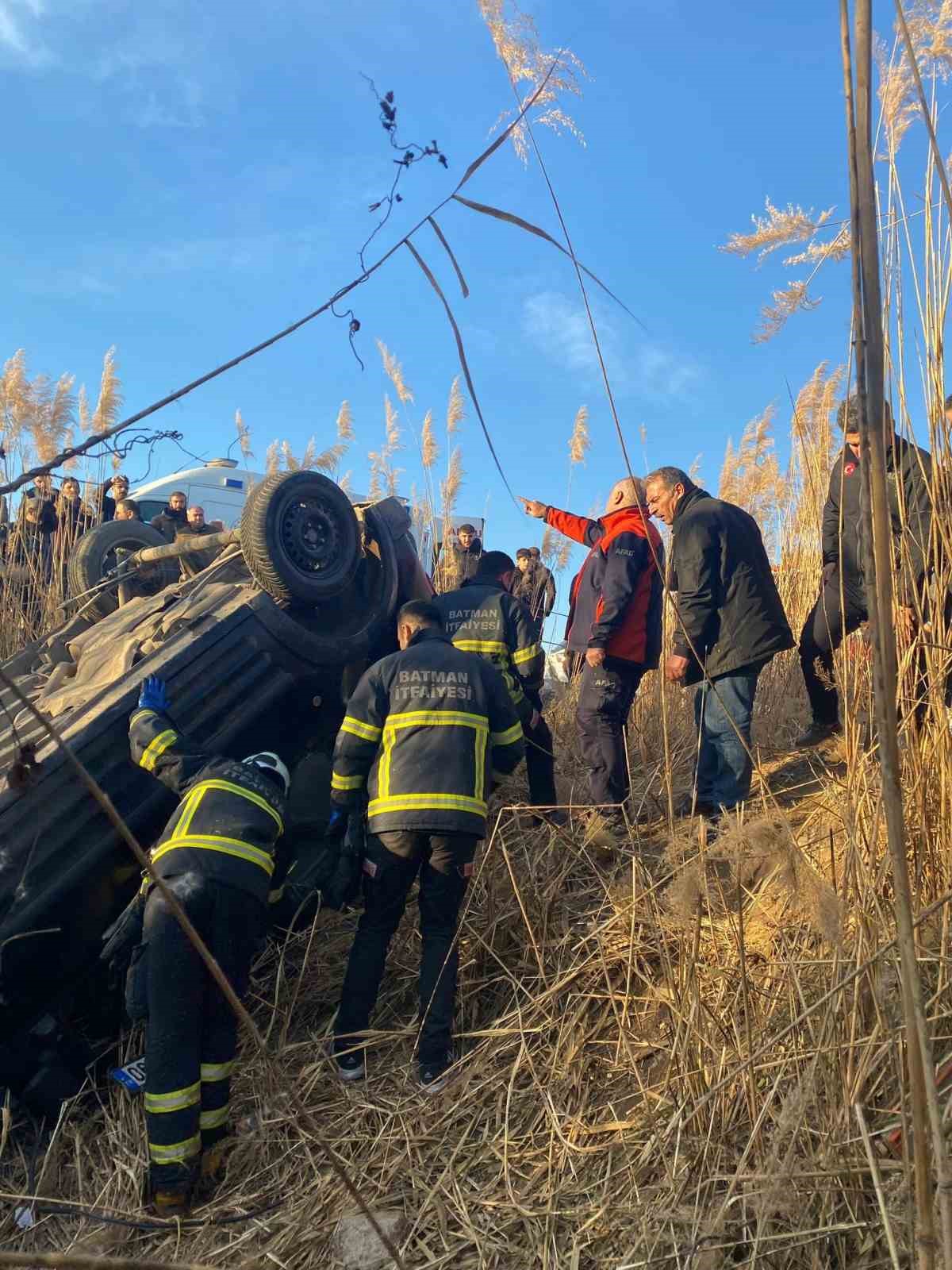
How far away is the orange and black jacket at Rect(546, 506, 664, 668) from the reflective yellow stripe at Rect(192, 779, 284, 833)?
1787mm

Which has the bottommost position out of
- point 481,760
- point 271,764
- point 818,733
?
point 818,733

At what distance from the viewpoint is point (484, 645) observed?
4.76 metres

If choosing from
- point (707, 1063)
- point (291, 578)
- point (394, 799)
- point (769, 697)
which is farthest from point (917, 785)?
point (769, 697)

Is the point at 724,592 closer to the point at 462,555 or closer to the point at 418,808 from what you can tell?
the point at 418,808

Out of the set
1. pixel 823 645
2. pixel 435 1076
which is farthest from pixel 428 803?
pixel 823 645

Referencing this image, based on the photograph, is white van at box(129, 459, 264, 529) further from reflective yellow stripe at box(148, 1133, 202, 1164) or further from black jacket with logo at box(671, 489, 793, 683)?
reflective yellow stripe at box(148, 1133, 202, 1164)

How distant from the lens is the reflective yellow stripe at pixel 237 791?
3.33 meters

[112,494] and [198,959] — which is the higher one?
[112,494]

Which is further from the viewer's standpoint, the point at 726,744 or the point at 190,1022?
the point at 726,744

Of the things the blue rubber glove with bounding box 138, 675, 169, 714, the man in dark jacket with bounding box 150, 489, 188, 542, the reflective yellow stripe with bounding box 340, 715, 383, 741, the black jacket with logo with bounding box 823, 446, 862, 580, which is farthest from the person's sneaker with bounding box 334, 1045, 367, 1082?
the man in dark jacket with bounding box 150, 489, 188, 542

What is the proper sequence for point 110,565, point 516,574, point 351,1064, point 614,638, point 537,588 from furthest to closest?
point 537,588
point 516,574
point 110,565
point 614,638
point 351,1064

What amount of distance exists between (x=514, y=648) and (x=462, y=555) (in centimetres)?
259

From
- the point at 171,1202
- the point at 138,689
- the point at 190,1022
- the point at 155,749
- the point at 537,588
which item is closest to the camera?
the point at 171,1202

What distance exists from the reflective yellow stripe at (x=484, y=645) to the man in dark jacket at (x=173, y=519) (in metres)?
3.49
